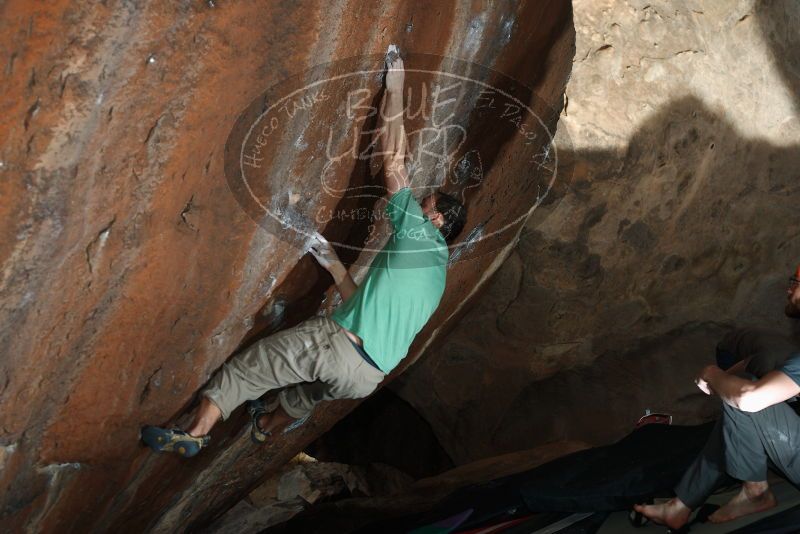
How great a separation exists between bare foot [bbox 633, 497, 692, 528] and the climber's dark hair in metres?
1.32

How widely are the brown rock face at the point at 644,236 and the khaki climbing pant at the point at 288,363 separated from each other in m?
1.60

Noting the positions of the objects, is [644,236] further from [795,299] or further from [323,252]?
[323,252]

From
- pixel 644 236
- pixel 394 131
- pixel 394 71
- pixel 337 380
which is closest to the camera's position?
pixel 394 71

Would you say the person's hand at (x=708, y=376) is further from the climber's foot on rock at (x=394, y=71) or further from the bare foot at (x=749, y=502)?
the climber's foot on rock at (x=394, y=71)

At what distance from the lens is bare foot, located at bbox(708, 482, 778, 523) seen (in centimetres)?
263

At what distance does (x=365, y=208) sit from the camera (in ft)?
9.21

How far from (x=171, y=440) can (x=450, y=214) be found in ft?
4.34

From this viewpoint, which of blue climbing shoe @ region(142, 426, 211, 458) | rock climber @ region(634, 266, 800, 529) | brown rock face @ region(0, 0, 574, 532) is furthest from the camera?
blue climbing shoe @ region(142, 426, 211, 458)

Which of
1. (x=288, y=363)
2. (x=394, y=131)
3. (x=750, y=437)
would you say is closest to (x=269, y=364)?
(x=288, y=363)

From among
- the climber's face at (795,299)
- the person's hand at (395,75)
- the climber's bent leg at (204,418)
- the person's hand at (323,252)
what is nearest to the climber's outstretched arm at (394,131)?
the person's hand at (395,75)

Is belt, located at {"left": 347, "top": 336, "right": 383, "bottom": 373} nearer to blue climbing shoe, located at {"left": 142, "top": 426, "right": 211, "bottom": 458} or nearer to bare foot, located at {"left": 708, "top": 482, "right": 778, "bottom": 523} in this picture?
blue climbing shoe, located at {"left": 142, "top": 426, "right": 211, "bottom": 458}

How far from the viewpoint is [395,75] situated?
7.89 ft

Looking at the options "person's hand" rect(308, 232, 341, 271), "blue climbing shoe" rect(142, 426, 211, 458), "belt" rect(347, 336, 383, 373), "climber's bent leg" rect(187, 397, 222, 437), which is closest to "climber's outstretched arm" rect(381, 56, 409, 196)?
"person's hand" rect(308, 232, 341, 271)

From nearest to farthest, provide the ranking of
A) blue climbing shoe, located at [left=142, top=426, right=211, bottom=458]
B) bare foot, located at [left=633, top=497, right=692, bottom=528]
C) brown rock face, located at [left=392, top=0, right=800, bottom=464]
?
blue climbing shoe, located at [left=142, top=426, right=211, bottom=458], bare foot, located at [left=633, top=497, right=692, bottom=528], brown rock face, located at [left=392, top=0, right=800, bottom=464]
